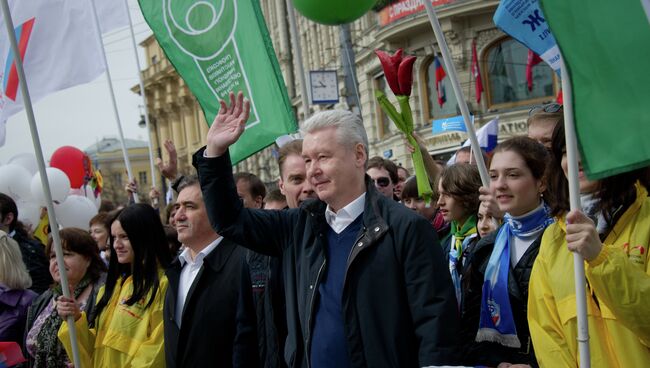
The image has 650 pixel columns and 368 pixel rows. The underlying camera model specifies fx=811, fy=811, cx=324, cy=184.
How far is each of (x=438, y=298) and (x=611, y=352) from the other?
0.64m

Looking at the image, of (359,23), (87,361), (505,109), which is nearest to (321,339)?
(87,361)

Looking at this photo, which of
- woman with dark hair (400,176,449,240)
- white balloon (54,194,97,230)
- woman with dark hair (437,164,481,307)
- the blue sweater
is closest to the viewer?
the blue sweater

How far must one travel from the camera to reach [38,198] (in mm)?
10344

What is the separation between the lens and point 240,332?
4.08 meters

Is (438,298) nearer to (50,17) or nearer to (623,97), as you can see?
(623,97)

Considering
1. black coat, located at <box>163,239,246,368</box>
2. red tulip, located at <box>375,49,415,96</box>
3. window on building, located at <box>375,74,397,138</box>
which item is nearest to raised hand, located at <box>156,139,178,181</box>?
black coat, located at <box>163,239,246,368</box>

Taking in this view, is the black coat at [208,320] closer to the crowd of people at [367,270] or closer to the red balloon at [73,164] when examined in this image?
the crowd of people at [367,270]

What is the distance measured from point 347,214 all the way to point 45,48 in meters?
4.45

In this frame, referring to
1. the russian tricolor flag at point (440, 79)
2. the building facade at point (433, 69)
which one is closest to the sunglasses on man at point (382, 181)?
the building facade at point (433, 69)

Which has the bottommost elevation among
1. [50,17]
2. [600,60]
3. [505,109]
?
[505,109]

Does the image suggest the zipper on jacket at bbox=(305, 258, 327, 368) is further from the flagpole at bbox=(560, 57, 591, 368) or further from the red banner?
the red banner

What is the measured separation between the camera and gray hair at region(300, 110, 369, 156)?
3.42m

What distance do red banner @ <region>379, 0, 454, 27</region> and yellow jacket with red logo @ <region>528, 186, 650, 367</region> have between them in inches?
838

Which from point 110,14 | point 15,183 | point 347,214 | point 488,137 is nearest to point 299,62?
point 488,137
